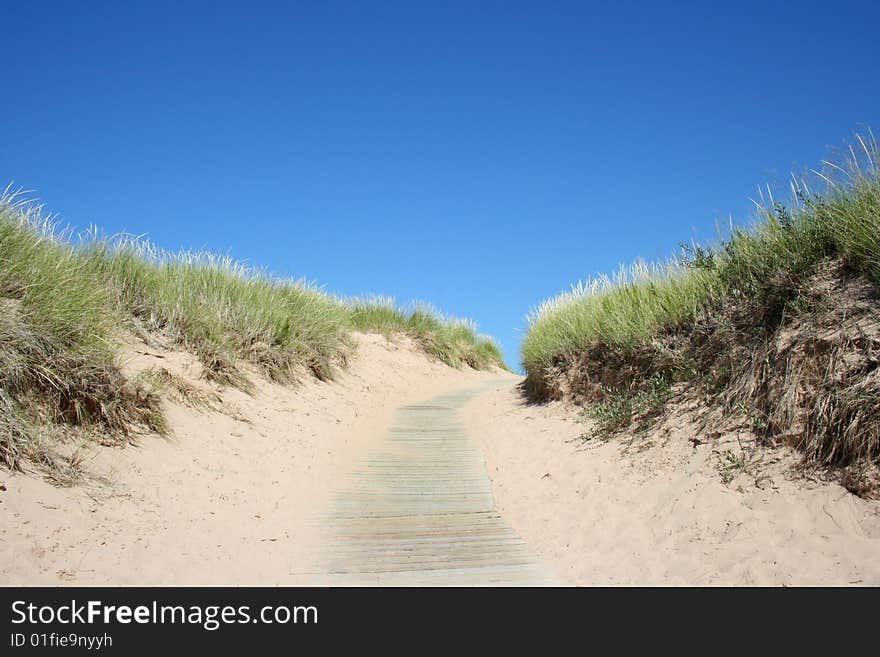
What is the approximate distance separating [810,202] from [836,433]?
272 cm

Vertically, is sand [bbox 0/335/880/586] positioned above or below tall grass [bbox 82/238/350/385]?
below

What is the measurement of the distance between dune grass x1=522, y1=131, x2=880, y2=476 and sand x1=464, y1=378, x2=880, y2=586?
1.66 ft

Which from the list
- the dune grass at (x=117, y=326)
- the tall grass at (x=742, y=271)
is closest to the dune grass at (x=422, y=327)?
the dune grass at (x=117, y=326)

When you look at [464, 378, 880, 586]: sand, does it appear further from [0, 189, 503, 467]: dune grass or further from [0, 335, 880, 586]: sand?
[0, 189, 503, 467]: dune grass

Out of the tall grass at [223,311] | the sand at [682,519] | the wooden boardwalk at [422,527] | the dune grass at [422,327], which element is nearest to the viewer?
the sand at [682,519]

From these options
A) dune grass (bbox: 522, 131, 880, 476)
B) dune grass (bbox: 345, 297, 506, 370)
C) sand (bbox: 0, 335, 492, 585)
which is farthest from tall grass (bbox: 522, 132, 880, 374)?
dune grass (bbox: 345, 297, 506, 370)

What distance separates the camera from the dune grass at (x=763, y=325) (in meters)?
4.50

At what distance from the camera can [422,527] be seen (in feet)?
17.7

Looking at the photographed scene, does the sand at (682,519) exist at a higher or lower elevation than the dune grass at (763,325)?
lower

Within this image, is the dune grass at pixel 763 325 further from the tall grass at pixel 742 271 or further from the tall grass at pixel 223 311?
the tall grass at pixel 223 311

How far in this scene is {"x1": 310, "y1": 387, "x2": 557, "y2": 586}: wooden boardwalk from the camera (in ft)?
14.4

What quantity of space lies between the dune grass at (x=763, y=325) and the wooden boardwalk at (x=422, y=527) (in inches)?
97.0
